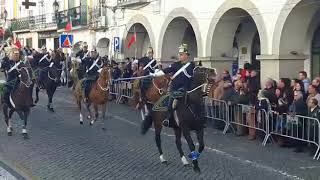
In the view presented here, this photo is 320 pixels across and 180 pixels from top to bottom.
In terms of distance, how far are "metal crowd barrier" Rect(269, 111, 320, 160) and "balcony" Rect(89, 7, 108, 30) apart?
65.6 feet

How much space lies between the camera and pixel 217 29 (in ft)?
72.5

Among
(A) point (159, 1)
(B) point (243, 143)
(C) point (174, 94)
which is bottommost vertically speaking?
(B) point (243, 143)

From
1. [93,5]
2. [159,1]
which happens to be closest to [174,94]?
[159,1]

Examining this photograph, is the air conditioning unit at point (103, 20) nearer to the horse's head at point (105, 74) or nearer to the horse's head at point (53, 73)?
the horse's head at point (53, 73)

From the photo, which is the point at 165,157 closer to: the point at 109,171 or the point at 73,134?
the point at 109,171

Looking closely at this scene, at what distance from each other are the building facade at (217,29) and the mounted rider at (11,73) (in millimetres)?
8287

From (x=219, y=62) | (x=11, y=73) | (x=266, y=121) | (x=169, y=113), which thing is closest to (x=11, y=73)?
(x=11, y=73)

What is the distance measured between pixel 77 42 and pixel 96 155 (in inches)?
992

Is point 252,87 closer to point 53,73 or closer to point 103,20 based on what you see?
point 53,73

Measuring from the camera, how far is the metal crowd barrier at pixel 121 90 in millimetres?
22422

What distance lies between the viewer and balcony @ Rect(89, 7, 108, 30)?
107 feet

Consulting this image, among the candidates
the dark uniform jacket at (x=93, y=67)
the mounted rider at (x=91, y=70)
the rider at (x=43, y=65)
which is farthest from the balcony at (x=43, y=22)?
the dark uniform jacket at (x=93, y=67)

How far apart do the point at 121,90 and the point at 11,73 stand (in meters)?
8.81

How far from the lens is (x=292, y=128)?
43.7 ft
